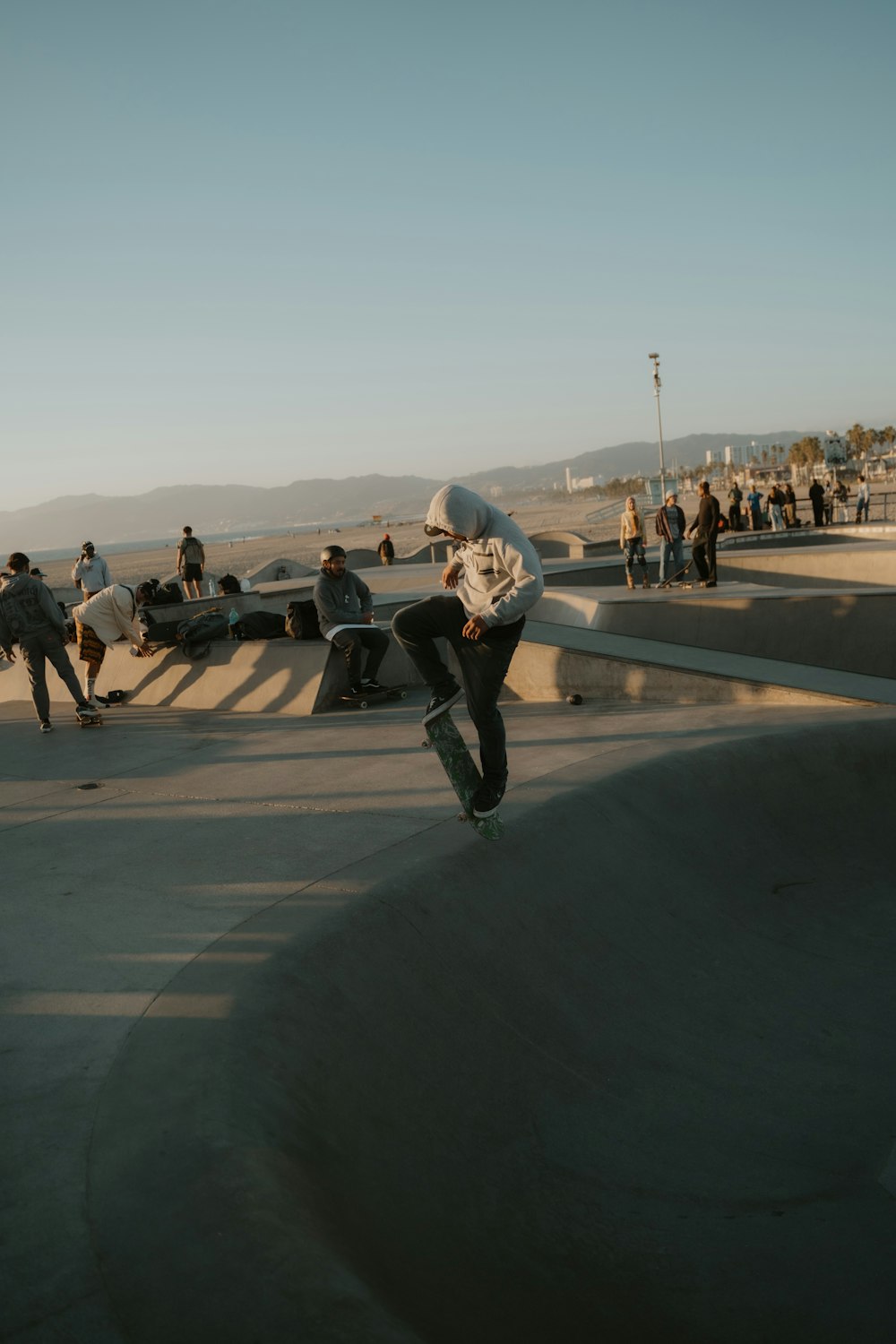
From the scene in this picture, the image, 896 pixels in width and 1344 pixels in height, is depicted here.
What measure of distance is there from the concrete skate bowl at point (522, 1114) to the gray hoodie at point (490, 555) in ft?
4.18

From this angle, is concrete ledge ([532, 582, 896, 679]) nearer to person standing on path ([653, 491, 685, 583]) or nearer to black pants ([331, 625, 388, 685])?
black pants ([331, 625, 388, 685])

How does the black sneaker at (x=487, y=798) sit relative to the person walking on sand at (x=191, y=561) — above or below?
below

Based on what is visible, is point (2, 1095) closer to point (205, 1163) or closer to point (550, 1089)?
point (205, 1163)

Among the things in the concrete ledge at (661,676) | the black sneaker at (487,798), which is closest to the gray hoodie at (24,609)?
the concrete ledge at (661,676)

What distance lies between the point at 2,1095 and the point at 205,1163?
2.70 feet

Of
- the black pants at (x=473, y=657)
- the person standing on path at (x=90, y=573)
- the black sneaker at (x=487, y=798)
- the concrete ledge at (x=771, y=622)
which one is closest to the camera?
the black pants at (x=473, y=657)

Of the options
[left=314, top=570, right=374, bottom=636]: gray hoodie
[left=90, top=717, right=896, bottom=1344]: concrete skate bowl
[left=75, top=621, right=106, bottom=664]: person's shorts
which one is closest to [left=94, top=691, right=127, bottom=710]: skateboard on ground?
[left=75, top=621, right=106, bottom=664]: person's shorts

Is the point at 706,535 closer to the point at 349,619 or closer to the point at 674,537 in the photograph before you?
the point at 674,537

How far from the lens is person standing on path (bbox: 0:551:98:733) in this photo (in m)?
8.93

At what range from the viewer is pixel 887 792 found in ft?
21.6

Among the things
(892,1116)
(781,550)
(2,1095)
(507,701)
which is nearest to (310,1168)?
(2,1095)

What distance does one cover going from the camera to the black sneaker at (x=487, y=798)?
491cm

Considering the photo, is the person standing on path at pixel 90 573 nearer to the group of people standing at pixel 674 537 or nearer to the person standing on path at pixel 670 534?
the group of people standing at pixel 674 537

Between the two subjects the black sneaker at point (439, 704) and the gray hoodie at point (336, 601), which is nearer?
the black sneaker at point (439, 704)
